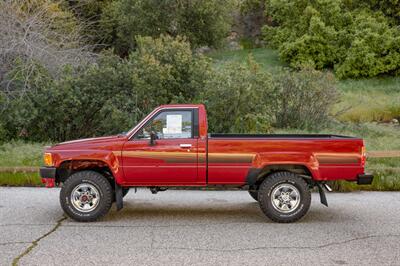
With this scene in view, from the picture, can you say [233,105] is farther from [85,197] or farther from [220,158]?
[85,197]

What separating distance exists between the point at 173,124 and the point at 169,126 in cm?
7

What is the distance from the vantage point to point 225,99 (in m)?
16.7

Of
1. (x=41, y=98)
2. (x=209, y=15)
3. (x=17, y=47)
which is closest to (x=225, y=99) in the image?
(x=41, y=98)

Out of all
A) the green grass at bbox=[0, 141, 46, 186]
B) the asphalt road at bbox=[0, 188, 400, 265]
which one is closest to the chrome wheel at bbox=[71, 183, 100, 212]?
the asphalt road at bbox=[0, 188, 400, 265]

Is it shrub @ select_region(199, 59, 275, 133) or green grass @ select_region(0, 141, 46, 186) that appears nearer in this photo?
green grass @ select_region(0, 141, 46, 186)

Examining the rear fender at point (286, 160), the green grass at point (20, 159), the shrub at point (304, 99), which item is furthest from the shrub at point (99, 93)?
the rear fender at point (286, 160)

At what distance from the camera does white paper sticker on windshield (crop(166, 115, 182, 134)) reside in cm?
901

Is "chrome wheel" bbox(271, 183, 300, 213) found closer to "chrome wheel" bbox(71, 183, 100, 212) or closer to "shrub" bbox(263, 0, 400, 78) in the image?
"chrome wheel" bbox(71, 183, 100, 212)

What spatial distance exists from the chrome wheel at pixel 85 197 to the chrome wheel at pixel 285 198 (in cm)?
259

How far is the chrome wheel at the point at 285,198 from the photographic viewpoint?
876 cm

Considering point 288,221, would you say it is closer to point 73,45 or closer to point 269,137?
point 269,137

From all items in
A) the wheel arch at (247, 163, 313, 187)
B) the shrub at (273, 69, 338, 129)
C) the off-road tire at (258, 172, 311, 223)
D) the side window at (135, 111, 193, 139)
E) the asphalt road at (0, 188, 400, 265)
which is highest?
the shrub at (273, 69, 338, 129)

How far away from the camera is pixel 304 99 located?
20.0 metres

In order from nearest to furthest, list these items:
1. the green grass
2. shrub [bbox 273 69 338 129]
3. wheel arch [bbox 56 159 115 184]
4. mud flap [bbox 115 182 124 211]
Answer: mud flap [bbox 115 182 124 211] → wheel arch [bbox 56 159 115 184] → the green grass → shrub [bbox 273 69 338 129]
